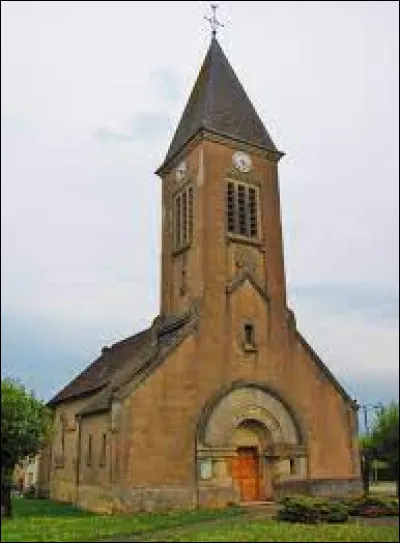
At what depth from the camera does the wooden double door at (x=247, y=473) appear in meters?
29.3

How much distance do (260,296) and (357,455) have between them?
954 centimetres

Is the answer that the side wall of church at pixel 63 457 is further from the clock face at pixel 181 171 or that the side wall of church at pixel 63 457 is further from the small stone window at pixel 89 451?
the clock face at pixel 181 171

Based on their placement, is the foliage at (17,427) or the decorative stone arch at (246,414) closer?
the foliage at (17,427)

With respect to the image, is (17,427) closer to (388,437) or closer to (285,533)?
(285,533)

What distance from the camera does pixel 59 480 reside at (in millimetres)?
38219

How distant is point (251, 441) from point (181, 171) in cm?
1552

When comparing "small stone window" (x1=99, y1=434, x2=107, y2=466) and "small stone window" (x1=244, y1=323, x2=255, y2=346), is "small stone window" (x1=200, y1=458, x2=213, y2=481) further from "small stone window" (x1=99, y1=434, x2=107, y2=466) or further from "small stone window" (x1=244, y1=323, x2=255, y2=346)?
"small stone window" (x1=244, y1=323, x2=255, y2=346)

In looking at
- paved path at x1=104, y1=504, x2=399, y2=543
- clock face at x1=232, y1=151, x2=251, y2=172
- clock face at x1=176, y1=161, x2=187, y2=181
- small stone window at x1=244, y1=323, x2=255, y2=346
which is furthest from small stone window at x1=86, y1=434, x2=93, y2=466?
clock face at x1=232, y1=151, x2=251, y2=172

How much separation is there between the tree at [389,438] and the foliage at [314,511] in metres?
2.70

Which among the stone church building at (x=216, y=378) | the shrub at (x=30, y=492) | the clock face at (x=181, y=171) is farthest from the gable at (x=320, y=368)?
the shrub at (x=30, y=492)

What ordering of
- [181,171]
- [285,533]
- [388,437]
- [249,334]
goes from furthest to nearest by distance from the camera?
[181,171], [249,334], [388,437], [285,533]

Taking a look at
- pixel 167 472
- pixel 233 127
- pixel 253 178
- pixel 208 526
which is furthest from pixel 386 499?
pixel 233 127

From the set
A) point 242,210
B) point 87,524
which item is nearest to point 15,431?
point 87,524

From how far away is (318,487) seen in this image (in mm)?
27453
